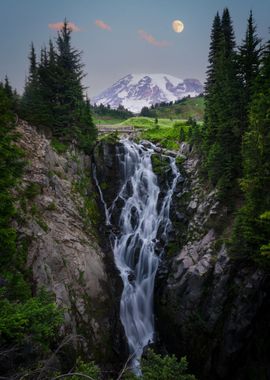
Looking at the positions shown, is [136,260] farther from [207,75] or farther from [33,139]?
[207,75]

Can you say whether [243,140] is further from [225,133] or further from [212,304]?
[212,304]

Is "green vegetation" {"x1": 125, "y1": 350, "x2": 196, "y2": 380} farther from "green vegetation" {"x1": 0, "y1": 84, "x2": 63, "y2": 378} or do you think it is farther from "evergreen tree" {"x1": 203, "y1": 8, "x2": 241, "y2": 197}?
"evergreen tree" {"x1": 203, "y1": 8, "x2": 241, "y2": 197}

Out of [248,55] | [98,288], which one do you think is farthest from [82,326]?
[248,55]

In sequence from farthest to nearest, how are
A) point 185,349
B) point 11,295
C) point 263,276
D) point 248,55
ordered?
point 248,55, point 185,349, point 263,276, point 11,295

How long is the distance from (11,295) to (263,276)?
43.3 ft

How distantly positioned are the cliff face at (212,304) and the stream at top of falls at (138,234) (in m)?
1.18

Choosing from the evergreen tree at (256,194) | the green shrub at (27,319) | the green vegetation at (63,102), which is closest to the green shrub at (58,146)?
the green vegetation at (63,102)

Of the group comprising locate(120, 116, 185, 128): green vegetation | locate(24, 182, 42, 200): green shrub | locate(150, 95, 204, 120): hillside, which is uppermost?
locate(150, 95, 204, 120): hillside

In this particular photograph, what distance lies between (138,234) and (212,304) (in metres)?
8.56

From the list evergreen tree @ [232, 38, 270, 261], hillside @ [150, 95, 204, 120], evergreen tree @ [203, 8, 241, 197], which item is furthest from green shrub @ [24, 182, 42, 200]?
hillside @ [150, 95, 204, 120]

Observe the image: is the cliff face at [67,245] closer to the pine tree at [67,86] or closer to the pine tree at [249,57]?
the pine tree at [67,86]

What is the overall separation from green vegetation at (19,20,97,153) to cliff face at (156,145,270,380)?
43.6 ft

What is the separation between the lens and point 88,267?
18.8 meters

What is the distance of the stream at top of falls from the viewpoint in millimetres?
19594
